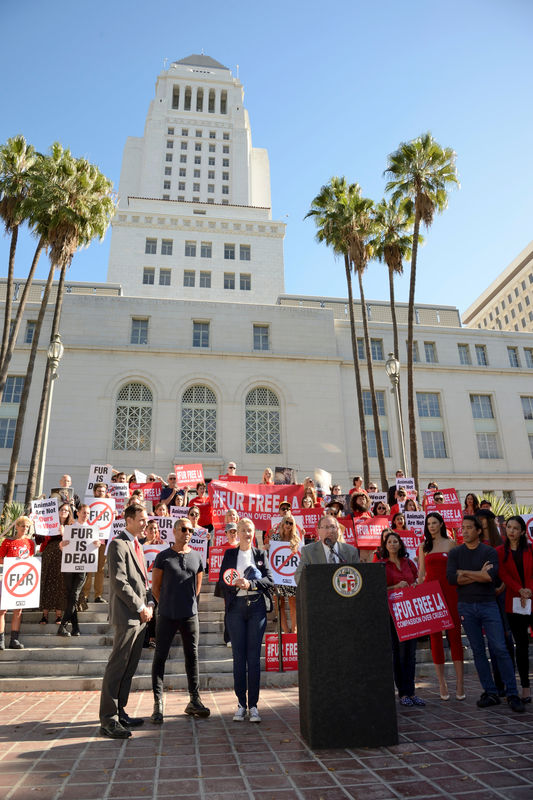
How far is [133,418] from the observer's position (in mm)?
28547

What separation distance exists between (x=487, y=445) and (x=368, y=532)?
2462cm

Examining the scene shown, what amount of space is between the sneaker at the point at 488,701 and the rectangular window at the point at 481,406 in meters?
29.3

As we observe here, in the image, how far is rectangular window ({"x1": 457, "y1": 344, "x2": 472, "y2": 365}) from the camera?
1363 inches

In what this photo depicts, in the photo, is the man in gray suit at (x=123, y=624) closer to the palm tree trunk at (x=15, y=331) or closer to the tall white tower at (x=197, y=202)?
the palm tree trunk at (x=15, y=331)

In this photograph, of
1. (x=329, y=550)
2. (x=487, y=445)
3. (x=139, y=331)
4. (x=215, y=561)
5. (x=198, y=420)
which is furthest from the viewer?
(x=487, y=445)

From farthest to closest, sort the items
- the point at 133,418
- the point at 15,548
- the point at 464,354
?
the point at 464,354 < the point at 133,418 < the point at 15,548

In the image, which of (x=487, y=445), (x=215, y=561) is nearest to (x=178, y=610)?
(x=215, y=561)

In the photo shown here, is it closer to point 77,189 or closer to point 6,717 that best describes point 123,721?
point 6,717

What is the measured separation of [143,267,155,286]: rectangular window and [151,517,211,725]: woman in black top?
43.4 meters

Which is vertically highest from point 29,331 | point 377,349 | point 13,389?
point 377,349

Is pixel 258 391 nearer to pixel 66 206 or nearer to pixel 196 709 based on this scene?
pixel 66 206

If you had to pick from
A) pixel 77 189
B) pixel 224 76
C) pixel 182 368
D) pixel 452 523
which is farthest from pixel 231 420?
pixel 224 76

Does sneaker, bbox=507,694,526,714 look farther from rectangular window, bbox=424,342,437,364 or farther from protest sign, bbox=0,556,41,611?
rectangular window, bbox=424,342,437,364

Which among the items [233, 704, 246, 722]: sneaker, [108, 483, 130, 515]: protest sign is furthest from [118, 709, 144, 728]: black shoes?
[108, 483, 130, 515]: protest sign
